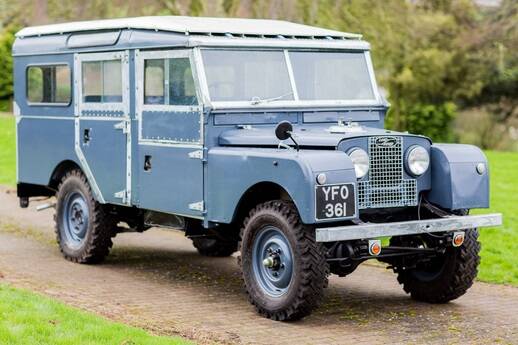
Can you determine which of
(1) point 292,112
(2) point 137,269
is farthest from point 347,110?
(2) point 137,269

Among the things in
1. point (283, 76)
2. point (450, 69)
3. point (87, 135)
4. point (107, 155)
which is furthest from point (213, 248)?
point (450, 69)

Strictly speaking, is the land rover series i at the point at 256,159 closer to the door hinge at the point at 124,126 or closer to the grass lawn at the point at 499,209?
the door hinge at the point at 124,126

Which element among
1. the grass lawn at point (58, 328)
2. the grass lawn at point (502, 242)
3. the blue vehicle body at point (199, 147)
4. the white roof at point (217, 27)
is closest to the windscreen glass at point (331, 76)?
the blue vehicle body at point (199, 147)

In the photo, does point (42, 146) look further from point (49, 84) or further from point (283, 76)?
point (283, 76)

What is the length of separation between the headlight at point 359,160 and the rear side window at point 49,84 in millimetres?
4334

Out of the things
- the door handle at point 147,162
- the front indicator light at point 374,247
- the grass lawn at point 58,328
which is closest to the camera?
the grass lawn at point 58,328

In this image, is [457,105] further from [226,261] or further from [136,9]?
[226,261]

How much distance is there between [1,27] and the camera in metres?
29.0

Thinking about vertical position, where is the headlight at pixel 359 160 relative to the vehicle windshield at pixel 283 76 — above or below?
below

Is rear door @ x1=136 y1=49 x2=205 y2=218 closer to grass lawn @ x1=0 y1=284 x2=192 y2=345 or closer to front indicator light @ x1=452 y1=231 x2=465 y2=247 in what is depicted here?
grass lawn @ x1=0 y1=284 x2=192 y2=345

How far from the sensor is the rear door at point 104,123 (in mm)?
10906

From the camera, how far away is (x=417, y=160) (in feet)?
29.9

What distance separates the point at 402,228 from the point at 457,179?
2.75ft

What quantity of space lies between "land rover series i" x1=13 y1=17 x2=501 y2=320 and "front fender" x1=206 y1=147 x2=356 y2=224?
14 millimetres
